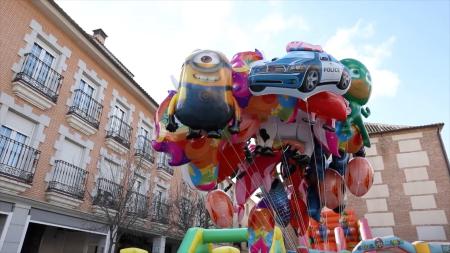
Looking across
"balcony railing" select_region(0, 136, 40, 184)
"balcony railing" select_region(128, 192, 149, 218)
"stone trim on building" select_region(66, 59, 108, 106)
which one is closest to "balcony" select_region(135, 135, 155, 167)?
"balcony railing" select_region(128, 192, 149, 218)

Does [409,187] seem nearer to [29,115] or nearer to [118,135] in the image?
[118,135]

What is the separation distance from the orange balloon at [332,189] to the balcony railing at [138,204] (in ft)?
31.9

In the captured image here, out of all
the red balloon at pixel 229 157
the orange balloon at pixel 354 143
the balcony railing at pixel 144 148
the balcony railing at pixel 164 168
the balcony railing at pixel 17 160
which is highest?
the balcony railing at pixel 144 148

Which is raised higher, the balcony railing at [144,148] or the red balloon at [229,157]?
the balcony railing at [144,148]

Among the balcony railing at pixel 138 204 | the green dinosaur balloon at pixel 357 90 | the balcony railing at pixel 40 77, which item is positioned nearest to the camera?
the green dinosaur balloon at pixel 357 90

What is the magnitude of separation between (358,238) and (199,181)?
4.89m

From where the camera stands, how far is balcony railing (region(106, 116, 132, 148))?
524 inches

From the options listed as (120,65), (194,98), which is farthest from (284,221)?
(120,65)

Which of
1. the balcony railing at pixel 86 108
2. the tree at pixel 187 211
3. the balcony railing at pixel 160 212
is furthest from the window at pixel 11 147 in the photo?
the tree at pixel 187 211

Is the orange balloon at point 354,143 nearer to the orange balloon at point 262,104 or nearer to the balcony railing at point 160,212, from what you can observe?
the orange balloon at point 262,104

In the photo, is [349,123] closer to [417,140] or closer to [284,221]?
[284,221]

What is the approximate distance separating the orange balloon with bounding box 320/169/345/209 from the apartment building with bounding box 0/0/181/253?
8.26 m

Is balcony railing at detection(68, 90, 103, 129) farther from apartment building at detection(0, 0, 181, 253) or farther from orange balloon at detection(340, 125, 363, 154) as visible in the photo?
orange balloon at detection(340, 125, 363, 154)

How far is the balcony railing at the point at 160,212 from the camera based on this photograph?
48.3ft
